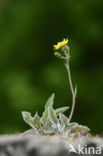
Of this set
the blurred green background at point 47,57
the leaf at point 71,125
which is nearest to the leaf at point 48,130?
the leaf at point 71,125

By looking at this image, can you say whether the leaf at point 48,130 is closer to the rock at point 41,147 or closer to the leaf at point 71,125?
the leaf at point 71,125

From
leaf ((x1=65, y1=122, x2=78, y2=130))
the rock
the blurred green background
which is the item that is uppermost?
the blurred green background

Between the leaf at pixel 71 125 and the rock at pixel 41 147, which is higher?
the leaf at pixel 71 125

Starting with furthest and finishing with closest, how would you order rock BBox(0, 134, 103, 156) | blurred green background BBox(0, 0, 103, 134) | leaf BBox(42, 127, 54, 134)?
blurred green background BBox(0, 0, 103, 134) → leaf BBox(42, 127, 54, 134) → rock BBox(0, 134, 103, 156)

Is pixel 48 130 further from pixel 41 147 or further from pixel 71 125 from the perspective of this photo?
pixel 41 147

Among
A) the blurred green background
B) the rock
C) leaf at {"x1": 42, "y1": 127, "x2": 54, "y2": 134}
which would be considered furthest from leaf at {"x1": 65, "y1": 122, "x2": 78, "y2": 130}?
the blurred green background

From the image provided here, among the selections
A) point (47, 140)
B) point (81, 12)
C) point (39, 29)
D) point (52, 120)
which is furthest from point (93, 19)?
point (47, 140)

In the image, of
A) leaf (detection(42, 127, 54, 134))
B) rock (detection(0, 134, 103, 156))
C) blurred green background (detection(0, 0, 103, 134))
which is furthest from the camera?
blurred green background (detection(0, 0, 103, 134))

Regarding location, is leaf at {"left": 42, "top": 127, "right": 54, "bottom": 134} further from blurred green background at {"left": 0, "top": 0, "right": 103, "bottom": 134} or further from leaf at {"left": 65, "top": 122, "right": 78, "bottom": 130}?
blurred green background at {"left": 0, "top": 0, "right": 103, "bottom": 134}

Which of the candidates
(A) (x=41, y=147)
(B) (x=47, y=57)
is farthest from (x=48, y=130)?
(B) (x=47, y=57)
